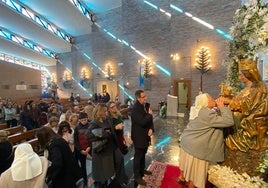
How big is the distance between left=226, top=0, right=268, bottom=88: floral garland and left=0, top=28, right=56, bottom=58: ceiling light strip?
48.6 ft

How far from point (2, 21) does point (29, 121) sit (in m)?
9.53

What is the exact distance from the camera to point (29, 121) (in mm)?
5980

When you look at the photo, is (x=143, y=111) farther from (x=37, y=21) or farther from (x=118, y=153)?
(x=37, y=21)

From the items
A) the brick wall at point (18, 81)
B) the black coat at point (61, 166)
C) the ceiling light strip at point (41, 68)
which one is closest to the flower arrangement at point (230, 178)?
the black coat at point (61, 166)

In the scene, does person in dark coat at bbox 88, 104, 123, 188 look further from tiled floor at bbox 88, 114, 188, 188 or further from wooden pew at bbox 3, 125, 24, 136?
wooden pew at bbox 3, 125, 24, 136

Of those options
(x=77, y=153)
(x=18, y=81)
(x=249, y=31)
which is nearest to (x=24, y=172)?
(x=77, y=153)

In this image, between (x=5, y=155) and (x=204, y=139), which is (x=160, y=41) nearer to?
(x=204, y=139)

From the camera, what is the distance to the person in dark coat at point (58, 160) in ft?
6.98

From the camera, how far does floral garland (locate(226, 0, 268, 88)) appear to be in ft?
6.21

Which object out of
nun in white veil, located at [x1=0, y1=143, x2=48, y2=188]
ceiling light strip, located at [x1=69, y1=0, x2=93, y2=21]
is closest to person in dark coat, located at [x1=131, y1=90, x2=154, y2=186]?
nun in white veil, located at [x1=0, y1=143, x2=48, y2=188]

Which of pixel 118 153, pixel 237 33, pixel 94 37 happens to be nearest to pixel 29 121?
pixel 118 153

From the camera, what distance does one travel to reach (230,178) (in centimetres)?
180

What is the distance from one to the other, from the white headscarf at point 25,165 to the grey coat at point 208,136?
1.54 m

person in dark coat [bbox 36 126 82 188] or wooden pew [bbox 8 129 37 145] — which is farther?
wooden pew [bbox 8 129 37 145]
